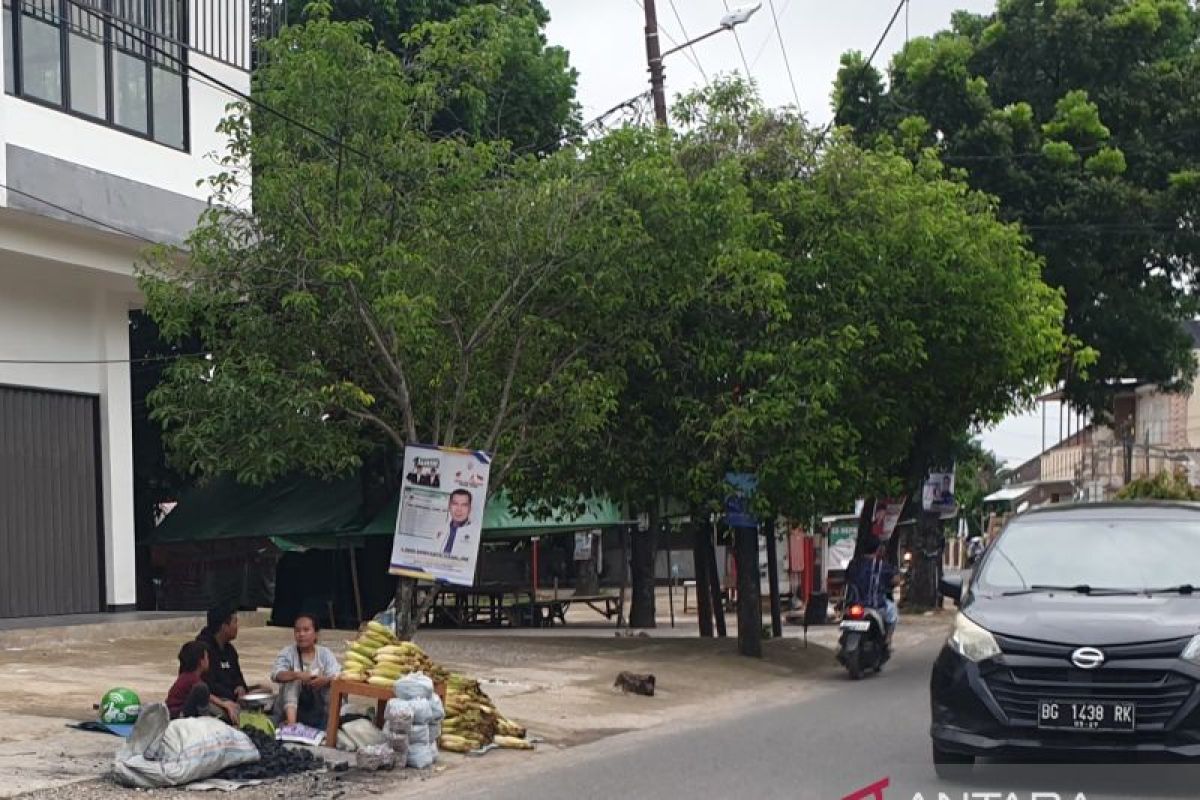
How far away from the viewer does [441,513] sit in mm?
15188

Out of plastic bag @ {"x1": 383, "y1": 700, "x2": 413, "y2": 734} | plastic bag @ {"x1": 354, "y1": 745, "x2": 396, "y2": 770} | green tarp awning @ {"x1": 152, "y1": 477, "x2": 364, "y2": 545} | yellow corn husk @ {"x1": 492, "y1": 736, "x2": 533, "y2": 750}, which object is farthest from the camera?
green tarp awning @ {"x1": 152, "y1": 477, "x2": 364, "y2": 545}

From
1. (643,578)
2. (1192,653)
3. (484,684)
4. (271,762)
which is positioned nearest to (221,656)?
(271,762)

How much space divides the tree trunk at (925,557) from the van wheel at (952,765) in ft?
86.7

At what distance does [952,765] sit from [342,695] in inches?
182

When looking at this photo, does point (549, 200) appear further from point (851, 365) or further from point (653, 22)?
point (653, 22)

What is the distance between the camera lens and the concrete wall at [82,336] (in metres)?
21.0

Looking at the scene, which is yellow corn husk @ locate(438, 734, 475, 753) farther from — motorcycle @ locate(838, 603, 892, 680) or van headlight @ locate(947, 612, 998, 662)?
motorcycle @ locate(838, 603, 892, 680)

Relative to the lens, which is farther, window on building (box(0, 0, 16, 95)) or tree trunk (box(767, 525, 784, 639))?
tree trunk (box(767, 525, 784, 639))

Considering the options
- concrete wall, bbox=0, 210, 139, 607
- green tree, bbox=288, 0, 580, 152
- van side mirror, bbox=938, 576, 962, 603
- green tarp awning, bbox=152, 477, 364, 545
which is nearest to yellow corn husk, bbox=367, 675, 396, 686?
van side mirror, bbox=938, 576, 962, 603

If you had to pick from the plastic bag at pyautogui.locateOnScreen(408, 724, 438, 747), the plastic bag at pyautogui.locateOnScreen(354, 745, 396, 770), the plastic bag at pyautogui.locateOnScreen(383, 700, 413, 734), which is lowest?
the plastic bag at pyautogui.locateOnScreen(354, 745, 396, 770)

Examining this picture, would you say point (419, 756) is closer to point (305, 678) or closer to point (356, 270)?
point (305, 678)

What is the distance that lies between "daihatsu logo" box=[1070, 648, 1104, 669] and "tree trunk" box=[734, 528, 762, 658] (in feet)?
44.1

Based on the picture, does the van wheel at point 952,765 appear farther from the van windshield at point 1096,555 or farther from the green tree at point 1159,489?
the green tree at point 1159,489

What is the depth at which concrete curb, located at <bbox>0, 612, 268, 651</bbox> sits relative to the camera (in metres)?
19.5
